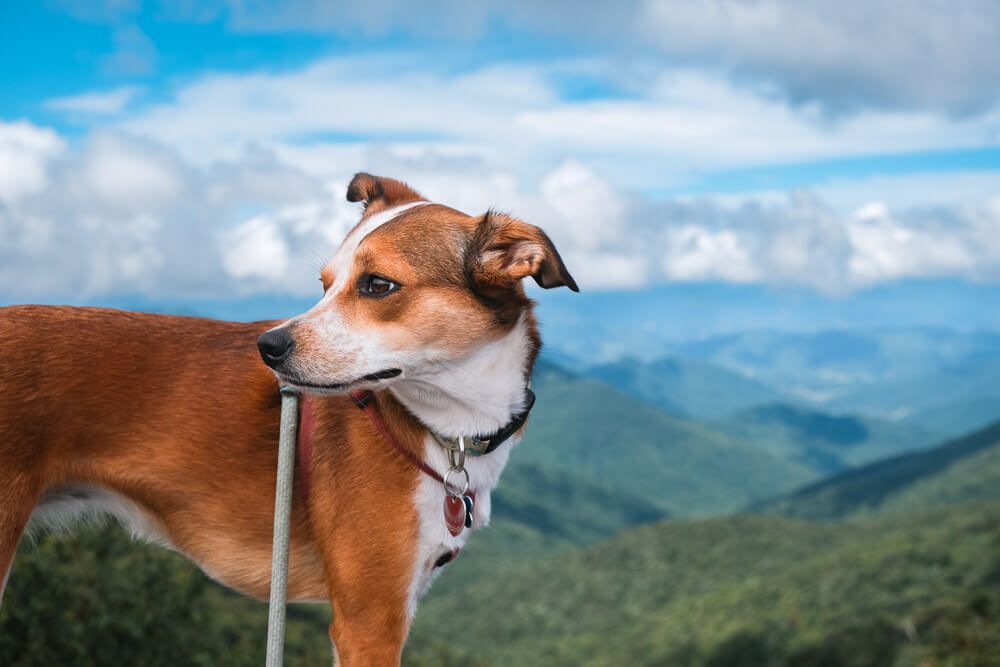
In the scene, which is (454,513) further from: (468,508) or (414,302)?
(414,302)

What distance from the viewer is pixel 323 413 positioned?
5883 millimetres

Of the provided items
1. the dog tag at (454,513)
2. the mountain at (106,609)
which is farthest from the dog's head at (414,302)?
the mountain at (106,609)

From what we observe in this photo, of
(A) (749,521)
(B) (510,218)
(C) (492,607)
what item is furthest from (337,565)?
(A) (749,521)

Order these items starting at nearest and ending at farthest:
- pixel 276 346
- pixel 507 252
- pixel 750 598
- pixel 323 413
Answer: pixel 276 346 → pixel 507 252 → pixel 323 413 → pixel 750 598

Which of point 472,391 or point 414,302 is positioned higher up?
point 414,302

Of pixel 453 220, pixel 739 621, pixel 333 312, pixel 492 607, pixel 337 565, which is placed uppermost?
pixel 453 220

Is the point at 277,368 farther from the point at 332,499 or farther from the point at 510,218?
the point at 510,218

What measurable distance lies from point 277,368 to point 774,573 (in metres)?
153

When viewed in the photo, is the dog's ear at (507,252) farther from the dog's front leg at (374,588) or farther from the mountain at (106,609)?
the mountain at (106,609)

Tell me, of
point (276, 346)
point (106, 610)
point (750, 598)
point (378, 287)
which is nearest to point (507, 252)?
point (378, 287)

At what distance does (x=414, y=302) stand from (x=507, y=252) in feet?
2.12

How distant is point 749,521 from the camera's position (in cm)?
17338

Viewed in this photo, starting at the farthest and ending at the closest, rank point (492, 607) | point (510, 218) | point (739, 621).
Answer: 1. point (492, 607)
2. point (739, 621)
3. point (510, 218)

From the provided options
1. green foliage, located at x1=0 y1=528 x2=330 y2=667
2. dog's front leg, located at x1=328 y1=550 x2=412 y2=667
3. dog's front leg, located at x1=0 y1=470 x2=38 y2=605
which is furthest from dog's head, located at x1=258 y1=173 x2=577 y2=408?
green foliage, located at x1=0 y1=528 x2=330 y2=667
